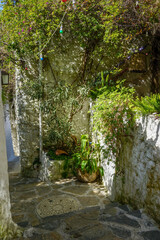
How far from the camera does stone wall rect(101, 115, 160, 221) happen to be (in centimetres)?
230

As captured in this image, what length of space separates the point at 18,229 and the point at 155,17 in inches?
196

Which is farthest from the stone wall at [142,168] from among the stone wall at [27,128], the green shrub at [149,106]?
the stone wall at [27,128]

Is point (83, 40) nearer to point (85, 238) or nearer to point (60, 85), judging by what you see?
point (60, 85)

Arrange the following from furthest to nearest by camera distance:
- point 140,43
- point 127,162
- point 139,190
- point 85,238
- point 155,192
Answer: point 140,43 → point 127,162 → point 139,190 → point 155,192 → point 85,238

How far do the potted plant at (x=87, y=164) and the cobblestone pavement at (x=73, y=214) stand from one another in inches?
7.9

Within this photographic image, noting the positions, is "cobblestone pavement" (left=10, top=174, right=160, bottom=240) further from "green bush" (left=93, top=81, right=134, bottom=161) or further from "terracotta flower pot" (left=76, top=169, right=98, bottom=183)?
"green bush" (left=93, top=81, right=134, bottom=161)

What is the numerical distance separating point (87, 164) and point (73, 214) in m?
1.79

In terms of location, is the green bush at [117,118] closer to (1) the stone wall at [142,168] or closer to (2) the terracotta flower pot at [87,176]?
(1) the stone wall at [142,168]

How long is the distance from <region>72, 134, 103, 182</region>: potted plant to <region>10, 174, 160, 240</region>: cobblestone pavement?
20cm

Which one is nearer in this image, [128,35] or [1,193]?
[1,193]

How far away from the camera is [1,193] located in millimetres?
1777

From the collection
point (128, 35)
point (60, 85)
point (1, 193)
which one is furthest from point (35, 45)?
point (1, 193)

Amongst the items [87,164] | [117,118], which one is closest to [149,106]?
[117,118]

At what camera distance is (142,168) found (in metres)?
2.62
